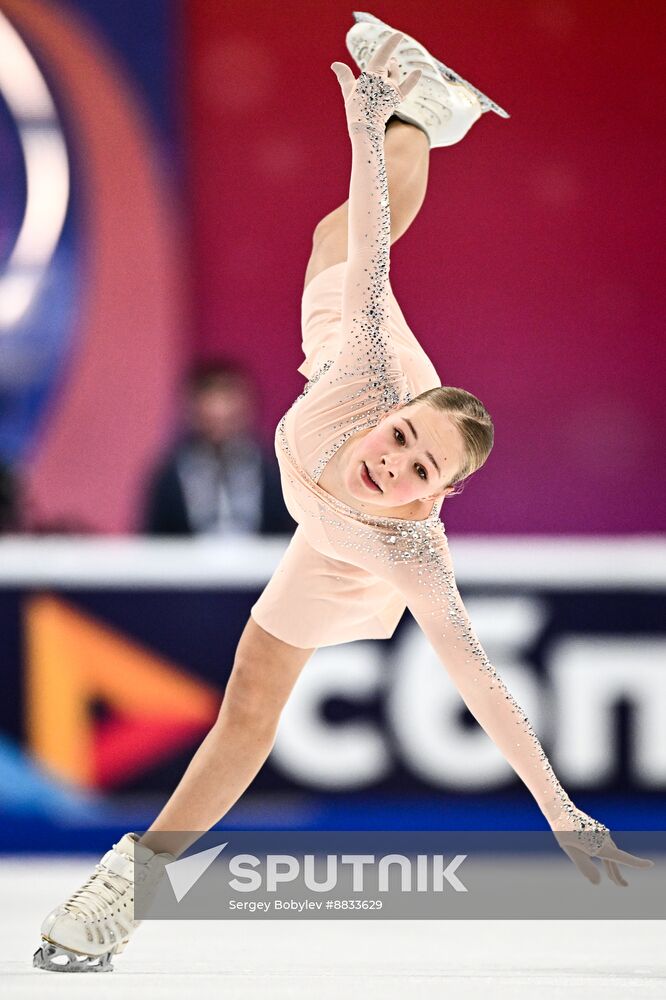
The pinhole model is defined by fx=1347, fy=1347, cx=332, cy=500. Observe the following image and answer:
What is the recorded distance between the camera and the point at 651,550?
3.93 metres

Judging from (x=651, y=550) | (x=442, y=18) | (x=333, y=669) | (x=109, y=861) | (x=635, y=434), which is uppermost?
(x=442, y=18)

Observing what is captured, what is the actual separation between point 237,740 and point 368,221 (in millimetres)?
975

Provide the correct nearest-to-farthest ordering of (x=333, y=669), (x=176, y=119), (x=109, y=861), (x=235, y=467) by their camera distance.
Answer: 1. (x=109, y=861)
2. (x=333, y=669)
3. (x=235, y=467)
4. (x=176, y=119)

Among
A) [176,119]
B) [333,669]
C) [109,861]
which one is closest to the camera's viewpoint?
[109,861]

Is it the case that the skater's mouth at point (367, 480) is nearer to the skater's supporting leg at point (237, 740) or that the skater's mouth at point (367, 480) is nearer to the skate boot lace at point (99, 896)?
the skater's supporting leg at point (237, 740)

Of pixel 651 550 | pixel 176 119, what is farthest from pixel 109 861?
pixel 176 119

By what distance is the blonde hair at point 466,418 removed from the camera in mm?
2242

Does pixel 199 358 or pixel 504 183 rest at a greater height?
pixel 504 183

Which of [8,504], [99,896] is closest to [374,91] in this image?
[99,896]

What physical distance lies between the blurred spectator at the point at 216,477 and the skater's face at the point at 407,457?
2.18 metres

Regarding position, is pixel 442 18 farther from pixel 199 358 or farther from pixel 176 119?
pixel 199 358

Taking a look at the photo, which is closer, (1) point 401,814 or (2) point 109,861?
(2) point 109,861

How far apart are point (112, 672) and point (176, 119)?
2.86m

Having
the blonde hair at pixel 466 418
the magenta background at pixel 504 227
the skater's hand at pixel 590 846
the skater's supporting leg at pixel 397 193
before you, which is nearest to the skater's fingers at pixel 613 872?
the skater's hand at pixel 590 846
